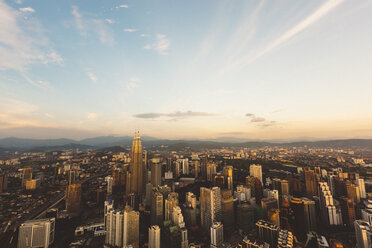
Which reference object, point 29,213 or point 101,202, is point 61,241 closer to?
point 29,213

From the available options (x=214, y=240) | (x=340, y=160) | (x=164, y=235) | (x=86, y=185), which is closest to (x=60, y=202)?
(x=86, y=185)

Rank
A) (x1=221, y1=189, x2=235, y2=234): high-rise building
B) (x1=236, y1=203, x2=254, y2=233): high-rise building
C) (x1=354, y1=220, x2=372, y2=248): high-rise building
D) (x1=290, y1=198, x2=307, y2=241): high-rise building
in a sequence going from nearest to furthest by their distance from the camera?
(x1=354, y1=220, x2=372, y2=248): high-rise building < (x1=290, y1=198, x2=307, y2=241): high-rise building < (x1=236, y1=203, x2=254, y2=233): high-rise building < (x1=221, y1=189, x2=235, y2=234): high-rise building

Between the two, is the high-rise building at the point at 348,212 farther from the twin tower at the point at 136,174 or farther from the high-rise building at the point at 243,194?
the twin tower at the point at 136,174

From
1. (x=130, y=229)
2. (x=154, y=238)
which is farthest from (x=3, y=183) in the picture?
(x=154, y=238)

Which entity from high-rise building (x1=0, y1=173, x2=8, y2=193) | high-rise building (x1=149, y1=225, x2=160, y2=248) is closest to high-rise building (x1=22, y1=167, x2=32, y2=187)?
high-rise building (x1=0, y1=173, x2=8, y2=193)

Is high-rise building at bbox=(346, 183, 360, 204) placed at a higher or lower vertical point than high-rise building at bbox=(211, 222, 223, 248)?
higher

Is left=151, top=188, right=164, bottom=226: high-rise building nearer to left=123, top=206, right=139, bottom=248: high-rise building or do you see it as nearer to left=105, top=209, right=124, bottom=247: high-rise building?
left=123, top=206, right=139, bottom=248: high-rise building

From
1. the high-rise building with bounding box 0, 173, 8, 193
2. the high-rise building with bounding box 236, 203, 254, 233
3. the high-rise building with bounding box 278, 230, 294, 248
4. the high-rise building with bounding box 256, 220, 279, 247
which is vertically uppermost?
the high-rise building with bounding box 0, 173, 8, 193
